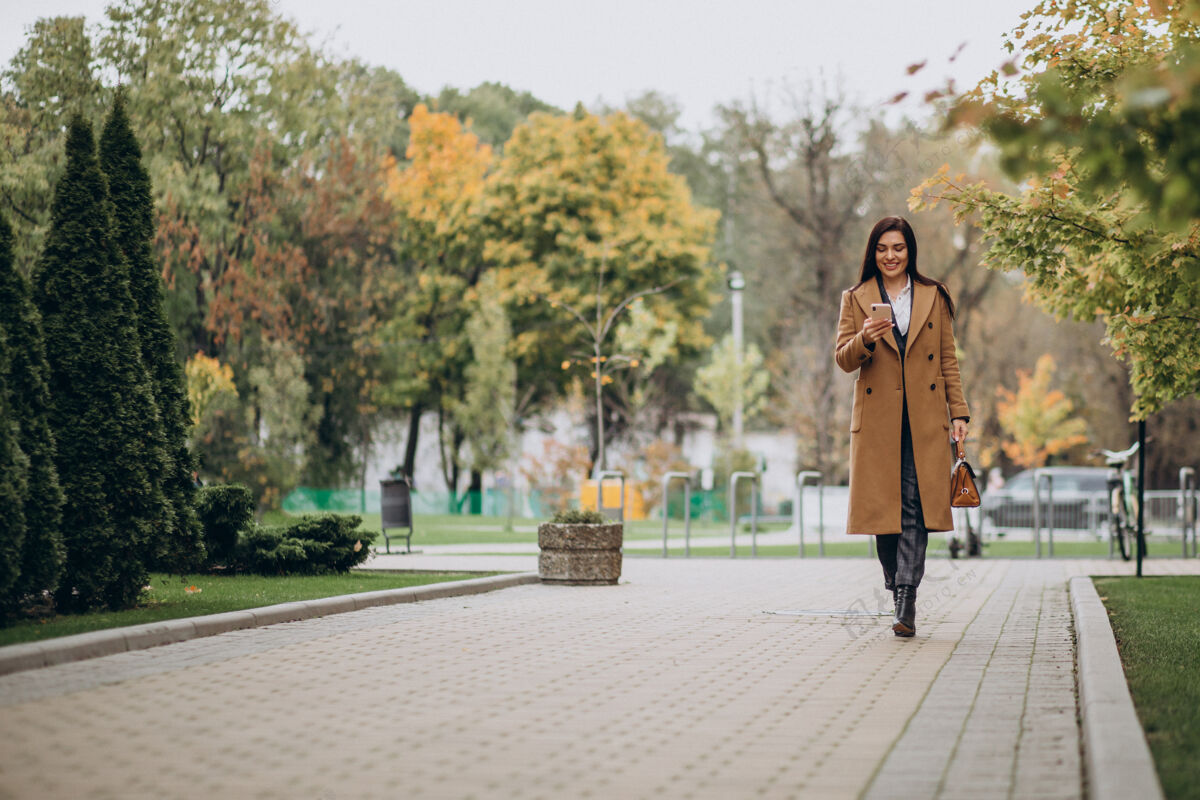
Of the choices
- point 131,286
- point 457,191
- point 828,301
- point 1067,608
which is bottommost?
point 1067,608

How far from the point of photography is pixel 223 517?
12.8 meters

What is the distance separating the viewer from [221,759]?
15.5 ft

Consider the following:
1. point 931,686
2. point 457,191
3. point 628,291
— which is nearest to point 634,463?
point 628,291

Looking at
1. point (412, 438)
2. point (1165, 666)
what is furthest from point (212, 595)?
point (412, 438)

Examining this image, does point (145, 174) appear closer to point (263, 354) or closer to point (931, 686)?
point (931, 686)

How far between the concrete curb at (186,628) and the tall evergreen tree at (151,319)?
790mm

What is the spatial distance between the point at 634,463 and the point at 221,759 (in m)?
42.2

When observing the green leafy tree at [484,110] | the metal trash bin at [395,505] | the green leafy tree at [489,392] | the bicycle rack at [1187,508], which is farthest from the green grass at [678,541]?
the green leafy tree at [484,110]

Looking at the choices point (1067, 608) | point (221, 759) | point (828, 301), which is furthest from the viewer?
point (828, 301)

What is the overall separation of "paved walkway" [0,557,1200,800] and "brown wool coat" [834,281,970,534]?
884 mm

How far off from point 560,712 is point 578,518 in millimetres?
8083

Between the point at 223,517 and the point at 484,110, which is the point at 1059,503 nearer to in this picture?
the point at 223,517

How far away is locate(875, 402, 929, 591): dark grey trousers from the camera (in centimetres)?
855

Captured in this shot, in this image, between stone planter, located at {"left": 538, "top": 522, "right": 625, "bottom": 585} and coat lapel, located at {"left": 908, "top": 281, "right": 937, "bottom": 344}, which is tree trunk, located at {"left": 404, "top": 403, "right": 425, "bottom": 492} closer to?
stone planter, located at {"left": 538, "top": 522, "right": 625, "bottom": 585}
